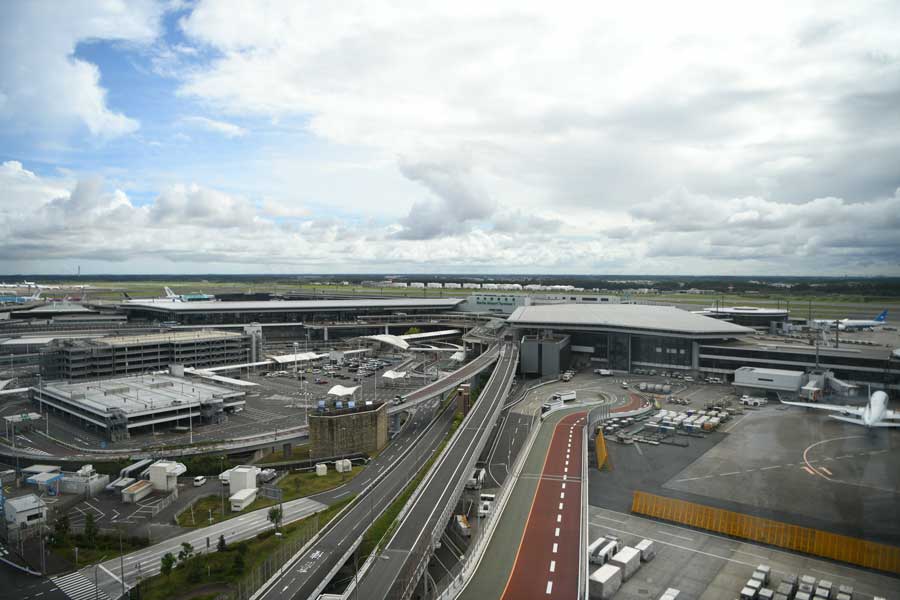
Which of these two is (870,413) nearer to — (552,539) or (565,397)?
(552,539)

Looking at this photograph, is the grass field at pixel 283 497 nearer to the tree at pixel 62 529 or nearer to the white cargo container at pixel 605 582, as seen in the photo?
the tree at pixel 62 529

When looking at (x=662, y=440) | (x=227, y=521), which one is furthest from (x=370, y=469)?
(x=662, y=440)

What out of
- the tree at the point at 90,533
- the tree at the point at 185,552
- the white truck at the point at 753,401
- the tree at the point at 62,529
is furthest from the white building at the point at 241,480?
the white truck at the point at 753,401

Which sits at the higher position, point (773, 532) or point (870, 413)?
point (870, 413)

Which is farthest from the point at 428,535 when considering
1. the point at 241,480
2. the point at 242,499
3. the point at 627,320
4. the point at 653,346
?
the point at 627,320

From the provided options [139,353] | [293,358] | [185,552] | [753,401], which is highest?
[139,353]

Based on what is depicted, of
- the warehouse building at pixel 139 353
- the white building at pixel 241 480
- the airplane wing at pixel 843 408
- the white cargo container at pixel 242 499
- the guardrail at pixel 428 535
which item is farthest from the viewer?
the warehouse building at pixel 139 353

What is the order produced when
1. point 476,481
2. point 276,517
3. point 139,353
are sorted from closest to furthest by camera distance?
point 276,517
point 476,481
point 139,353
